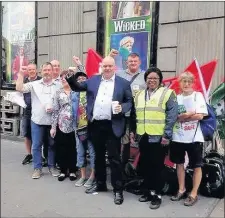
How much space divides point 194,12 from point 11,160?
4.06 metres

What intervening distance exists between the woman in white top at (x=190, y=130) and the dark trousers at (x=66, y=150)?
154 cm

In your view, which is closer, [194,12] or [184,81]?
[184,81]

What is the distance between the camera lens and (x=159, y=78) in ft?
12.1

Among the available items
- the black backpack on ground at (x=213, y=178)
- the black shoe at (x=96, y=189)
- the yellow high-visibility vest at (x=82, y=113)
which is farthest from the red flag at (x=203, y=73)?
the black shoe at (x=96, y=189)

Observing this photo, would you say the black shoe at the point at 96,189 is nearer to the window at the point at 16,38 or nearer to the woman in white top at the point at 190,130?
the woman in white top at the point at 190,130

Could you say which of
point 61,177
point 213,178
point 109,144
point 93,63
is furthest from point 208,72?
point 61,177

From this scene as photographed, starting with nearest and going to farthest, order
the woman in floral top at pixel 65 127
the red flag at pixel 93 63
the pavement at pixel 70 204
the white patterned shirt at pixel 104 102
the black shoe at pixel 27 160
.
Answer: the pavement at pixel 70 204 → the white patterned shirt at pixel 104 102 → the woman in floral top at pixel 65 127 → the red flag at pixel 93 63 → the black shoe at pixel 27 160

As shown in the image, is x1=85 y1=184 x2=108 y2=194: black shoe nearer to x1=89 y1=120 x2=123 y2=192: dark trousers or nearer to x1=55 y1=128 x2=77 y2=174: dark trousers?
x1=89 y1=120 x2=123 y2=192: dark trousers

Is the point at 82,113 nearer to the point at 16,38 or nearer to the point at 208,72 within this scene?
the point at 208,72

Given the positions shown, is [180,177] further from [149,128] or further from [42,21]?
[42,21]

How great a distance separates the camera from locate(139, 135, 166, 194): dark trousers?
12.0 ft

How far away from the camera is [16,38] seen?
26.2 ft

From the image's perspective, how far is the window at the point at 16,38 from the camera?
7.61 m

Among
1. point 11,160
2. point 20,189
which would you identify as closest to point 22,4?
point 11,160
